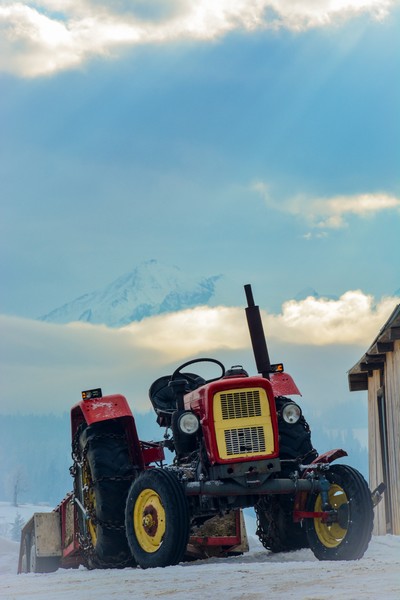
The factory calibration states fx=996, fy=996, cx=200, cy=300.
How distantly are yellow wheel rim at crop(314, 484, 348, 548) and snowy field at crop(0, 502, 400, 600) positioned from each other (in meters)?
0.33

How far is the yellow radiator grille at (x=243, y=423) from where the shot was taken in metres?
9.59

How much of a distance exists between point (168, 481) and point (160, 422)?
2022mm

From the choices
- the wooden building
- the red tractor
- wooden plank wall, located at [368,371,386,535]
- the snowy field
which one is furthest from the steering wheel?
wooden plank wall, located at [368,371,386,535]

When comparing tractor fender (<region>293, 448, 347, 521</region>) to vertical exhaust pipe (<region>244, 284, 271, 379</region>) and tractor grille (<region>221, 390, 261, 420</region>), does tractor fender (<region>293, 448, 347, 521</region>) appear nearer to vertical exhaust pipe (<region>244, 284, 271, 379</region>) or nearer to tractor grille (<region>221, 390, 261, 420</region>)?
tractor grille (<region>221, 390, 261, 420</region>)

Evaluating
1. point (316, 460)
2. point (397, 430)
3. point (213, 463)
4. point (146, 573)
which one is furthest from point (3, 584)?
point (397, 430)

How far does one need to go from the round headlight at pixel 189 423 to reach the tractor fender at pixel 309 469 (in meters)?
1.21

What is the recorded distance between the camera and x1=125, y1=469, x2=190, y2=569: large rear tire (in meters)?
9.23

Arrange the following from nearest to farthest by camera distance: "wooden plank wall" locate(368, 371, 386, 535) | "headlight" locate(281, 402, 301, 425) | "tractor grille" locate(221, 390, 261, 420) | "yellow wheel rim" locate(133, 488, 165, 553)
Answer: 1. "yellow wheel rim" locate(133, 488, 165, 553)
2. "tractor grille" locate(221, 390, 261, 420)
3. "headlight" locate(281, 402, 301, 425)
4. "wooden plank wall" locate(368, 371, 386, 535)

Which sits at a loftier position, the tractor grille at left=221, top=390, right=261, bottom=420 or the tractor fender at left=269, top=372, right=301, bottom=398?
the tractor fender at left=269, top=372, right=301, bottom=398

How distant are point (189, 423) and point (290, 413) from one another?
120 centimetres

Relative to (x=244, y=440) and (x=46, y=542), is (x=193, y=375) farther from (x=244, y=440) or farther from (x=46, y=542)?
(x=46, y=542)

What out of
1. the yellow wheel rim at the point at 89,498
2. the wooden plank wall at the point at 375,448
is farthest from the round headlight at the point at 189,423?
the wooden plank wall at the point at 375,448

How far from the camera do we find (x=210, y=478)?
9.56 m

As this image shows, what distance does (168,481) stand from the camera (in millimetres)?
9375
